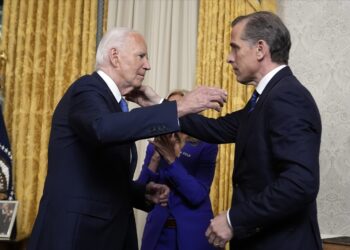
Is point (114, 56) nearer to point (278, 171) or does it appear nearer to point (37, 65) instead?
point (278, 171)

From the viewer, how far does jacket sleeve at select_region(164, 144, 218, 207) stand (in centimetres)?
245

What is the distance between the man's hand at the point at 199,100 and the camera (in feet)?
5.25

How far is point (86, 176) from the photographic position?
1673mm

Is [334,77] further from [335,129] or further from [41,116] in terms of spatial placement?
[41,116]

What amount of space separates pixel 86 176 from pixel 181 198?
3.17 feet

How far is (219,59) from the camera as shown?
379cm

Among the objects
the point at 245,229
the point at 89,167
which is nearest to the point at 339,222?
the point at 245,229

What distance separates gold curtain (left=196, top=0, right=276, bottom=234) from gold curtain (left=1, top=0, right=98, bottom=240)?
37.9 inches

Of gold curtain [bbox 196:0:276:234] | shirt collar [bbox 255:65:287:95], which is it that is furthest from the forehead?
gold curtain [bbox 196:0:276:234]

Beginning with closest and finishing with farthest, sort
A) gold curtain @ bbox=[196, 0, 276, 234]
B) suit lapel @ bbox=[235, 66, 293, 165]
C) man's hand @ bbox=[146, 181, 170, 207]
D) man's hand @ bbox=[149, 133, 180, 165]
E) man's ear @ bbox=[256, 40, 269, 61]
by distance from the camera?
suit lapel @ bbox=[235, 66, 293, 165] → man's ear @ bbox=[256, 40, 269, 61] → man's hand @ bbox=[146, 181, 170, 207] → man's hand @ bbox=[149, 133, 180, 165] → gold curtain @ bbox=[196, 0, 276, 234]

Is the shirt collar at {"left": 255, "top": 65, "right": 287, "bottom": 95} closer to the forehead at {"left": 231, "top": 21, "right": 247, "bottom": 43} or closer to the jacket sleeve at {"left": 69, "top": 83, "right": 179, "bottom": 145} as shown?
the forehead at {"left": 231, "top": 21, "right": 247, "bottom": 43}

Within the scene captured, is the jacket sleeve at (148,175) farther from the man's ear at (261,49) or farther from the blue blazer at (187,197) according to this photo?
the man's ear at (261,49)

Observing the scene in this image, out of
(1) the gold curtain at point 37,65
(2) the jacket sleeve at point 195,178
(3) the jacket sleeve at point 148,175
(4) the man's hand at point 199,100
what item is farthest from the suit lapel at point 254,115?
(1) the gold curtain at point 37,65

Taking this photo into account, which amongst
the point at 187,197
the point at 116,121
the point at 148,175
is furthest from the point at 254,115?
the point at 148,175
